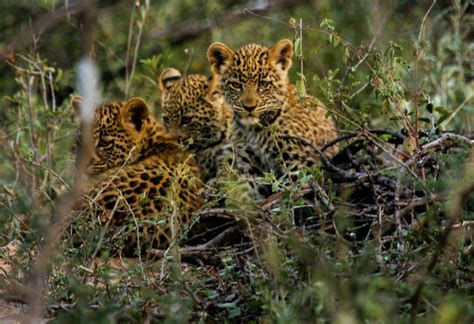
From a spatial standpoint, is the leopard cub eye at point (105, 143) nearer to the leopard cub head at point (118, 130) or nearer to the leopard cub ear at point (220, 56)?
the leopard cub head at point (118, 130)

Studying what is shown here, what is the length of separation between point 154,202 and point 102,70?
17.7ft

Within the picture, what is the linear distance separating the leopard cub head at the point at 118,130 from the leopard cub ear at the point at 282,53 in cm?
109

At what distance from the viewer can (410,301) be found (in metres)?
4.42

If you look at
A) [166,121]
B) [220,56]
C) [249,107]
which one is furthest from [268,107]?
[166,121]

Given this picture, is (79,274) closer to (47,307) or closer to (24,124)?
(47,307)

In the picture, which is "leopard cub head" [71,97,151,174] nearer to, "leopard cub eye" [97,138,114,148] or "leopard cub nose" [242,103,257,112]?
"leopard cub eye" [97,138,114,148]

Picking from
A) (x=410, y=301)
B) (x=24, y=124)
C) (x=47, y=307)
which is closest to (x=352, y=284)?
(x=410, y=301)

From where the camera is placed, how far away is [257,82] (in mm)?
8602

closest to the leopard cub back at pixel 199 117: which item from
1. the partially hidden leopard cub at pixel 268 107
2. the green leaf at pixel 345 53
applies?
the partially hidden leopard cub at pixel 268 107

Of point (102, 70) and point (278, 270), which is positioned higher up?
point (278, 270)

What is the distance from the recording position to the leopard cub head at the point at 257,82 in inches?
336

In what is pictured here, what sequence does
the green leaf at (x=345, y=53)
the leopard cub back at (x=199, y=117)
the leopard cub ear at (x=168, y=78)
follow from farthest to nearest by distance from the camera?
the leopard cub ear at (x=168, y=78) → the leopard cub back at (x=199, y=117) → the green leaf at (x=345, y=53)

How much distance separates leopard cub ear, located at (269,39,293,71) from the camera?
8.73 meters

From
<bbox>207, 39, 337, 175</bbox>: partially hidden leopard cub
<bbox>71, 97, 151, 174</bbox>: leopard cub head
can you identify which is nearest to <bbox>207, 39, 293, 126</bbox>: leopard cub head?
<bbox>207, 39, 337, 175</bbox>: partially hidden leopard cub
